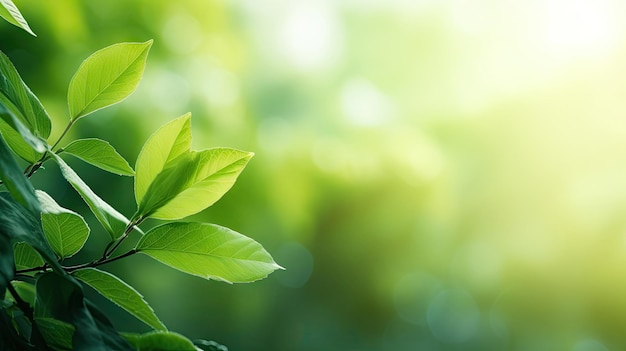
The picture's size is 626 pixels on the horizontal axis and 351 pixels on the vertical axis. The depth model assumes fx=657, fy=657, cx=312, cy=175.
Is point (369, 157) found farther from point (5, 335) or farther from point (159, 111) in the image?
point (5, 335)

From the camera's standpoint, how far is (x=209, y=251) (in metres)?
0.29

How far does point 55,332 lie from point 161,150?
91 mm

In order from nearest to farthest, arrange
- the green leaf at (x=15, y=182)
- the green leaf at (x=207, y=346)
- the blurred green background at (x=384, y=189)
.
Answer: the green leaf at (x=15, y=182), the green leaf at (x=207, y=346), the blurred green background at (x=384, y=189)

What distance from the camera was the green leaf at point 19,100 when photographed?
263mm

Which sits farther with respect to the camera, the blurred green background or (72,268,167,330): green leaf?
the blurred green background

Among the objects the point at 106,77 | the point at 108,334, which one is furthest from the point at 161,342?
the point at 106,77

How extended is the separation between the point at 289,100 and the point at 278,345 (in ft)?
5.06

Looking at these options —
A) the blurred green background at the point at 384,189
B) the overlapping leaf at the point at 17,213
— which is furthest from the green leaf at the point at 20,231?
the blurred green background at the point at 384,189

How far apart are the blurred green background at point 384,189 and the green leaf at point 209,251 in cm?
288

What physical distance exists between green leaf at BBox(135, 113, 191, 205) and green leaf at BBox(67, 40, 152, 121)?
0.09 feet

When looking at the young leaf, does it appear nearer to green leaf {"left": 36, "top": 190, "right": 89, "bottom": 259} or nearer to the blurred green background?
green leaf {"left": 36, "top": 190, "right": 89, "bottom": 259}

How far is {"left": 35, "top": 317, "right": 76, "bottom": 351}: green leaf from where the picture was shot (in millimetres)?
240

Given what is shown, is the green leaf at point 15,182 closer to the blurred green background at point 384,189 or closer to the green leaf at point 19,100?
the green leaf at point 19,100

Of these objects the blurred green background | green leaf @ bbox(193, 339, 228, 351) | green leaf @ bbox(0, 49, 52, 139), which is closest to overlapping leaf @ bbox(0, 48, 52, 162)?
green leaf @ bbox(0, 49, 52, 139)
